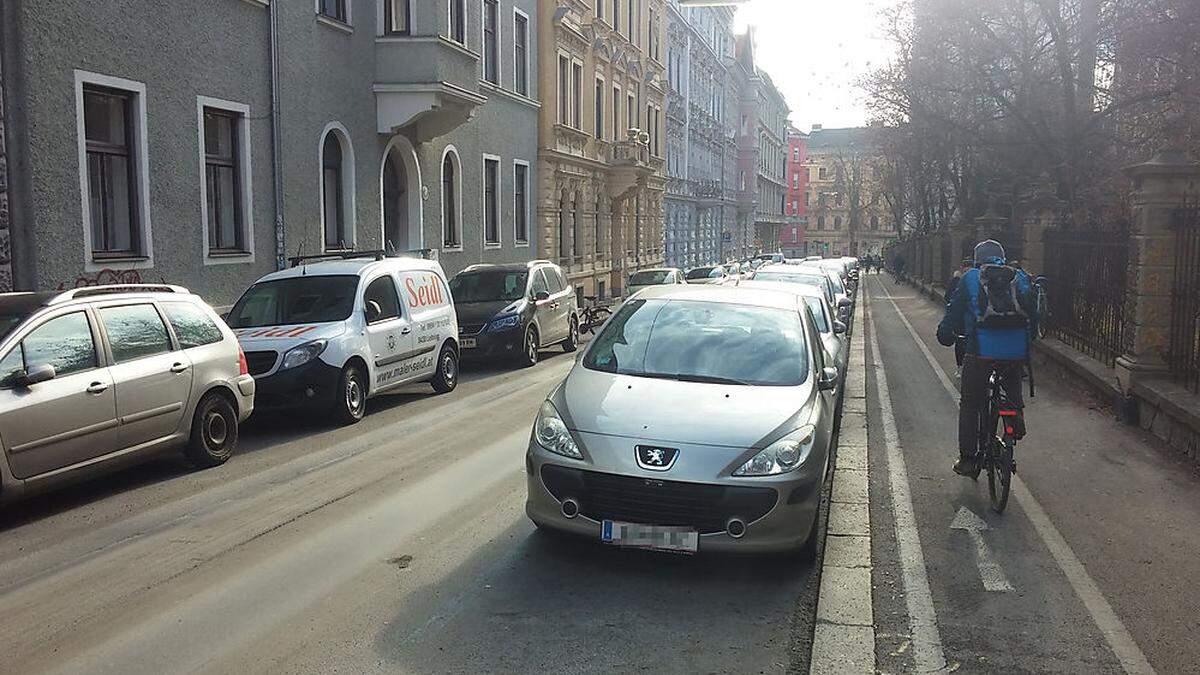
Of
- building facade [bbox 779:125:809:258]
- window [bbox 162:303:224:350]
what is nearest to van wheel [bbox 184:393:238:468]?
window [bbox 162:303:224:350]

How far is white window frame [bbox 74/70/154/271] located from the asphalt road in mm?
5349

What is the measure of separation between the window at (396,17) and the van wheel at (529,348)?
672 centimetres

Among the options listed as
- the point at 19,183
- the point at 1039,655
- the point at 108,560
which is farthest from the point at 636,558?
the point at 19,183

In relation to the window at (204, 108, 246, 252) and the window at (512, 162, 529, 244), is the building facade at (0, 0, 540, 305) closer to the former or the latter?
the window at (204, 108, 246, 252)

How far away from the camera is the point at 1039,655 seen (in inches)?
187

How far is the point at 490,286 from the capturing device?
1834 cm

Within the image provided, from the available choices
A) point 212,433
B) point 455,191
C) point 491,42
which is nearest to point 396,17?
point 455,191

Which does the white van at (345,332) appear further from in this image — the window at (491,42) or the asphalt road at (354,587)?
the window at (491,42)

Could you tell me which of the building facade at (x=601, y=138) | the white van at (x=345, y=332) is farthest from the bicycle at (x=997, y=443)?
the building facade at (x=601, y=138)

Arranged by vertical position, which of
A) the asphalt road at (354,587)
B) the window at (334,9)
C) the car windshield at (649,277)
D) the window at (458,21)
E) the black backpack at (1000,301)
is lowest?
the asphalt road at (354,587)

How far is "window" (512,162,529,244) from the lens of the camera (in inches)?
1139

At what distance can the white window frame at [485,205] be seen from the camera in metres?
25.8

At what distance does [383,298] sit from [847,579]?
26.7 feet

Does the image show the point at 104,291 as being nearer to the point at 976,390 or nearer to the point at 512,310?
the point at 976,390
